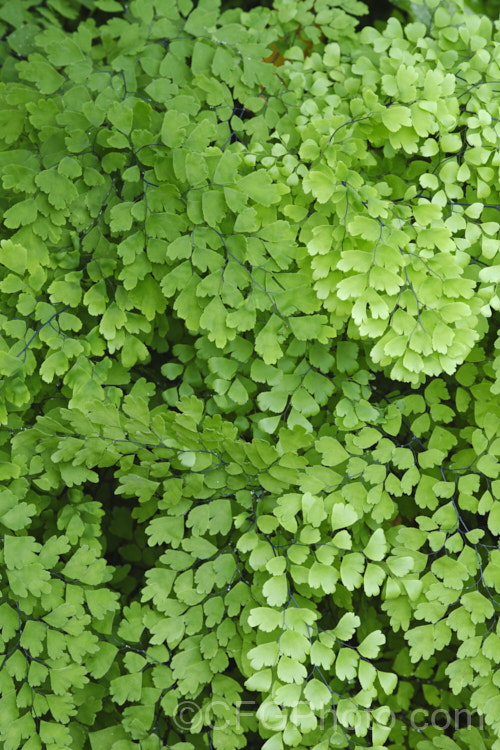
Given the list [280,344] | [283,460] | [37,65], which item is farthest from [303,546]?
[37,65]

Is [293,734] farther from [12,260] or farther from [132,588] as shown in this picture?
[12,260]

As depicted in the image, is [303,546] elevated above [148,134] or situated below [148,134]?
below

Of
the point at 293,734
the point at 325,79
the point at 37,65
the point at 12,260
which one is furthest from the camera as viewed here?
the point at 325,79

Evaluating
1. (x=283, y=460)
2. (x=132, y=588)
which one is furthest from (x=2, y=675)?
(x=283, y=460)

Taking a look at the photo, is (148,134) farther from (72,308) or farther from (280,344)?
(280,344)

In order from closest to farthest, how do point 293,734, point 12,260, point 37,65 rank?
point 293,734
point 12,260
point 37,65

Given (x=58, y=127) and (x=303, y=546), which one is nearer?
(x=303, y=546)

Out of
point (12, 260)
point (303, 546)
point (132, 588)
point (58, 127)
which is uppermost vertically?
point (58, 127)
